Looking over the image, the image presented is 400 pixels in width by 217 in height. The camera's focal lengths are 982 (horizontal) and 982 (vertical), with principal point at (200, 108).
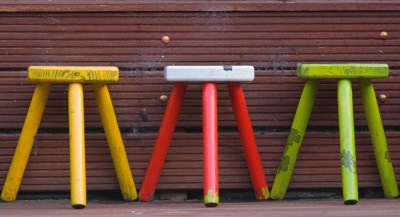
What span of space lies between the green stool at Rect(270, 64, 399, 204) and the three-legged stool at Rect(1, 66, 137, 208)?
1.22 feet

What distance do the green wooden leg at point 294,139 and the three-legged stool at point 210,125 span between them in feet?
0.13

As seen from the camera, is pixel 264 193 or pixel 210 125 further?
pixel 264 193

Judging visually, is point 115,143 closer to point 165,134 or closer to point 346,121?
point 165,134

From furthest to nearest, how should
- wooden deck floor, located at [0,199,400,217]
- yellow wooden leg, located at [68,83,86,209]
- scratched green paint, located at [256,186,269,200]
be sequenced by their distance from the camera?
scratched green paint, located at [256,186,269,200], yellow wooden leg, located at [68,83,86,209], wooden deck floor, located at [0,199,400,217]

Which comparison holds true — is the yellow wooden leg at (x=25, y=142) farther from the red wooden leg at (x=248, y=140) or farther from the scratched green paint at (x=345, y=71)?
the scratched green paint at (x=345, y=71)

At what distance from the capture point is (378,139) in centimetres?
230

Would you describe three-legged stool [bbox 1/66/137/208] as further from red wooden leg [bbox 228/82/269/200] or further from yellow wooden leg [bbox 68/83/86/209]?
red wooden leg [bbox 228/82/269/200]

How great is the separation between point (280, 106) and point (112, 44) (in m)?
0.43

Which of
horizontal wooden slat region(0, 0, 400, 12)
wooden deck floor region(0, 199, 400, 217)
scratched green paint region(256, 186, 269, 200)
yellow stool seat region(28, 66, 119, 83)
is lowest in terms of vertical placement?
wooden deck floor region(0, 199, 400, 217)

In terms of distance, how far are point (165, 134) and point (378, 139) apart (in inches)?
19.7

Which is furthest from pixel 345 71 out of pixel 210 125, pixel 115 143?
pixel 115 143

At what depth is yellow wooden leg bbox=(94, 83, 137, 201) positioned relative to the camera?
2.25m

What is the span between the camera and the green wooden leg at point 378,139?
2277mm

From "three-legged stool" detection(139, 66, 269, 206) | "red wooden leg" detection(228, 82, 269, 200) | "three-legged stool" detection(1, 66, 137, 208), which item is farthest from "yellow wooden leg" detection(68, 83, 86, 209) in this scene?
"red wooden leg" detection(228, 82, 269, 200)
